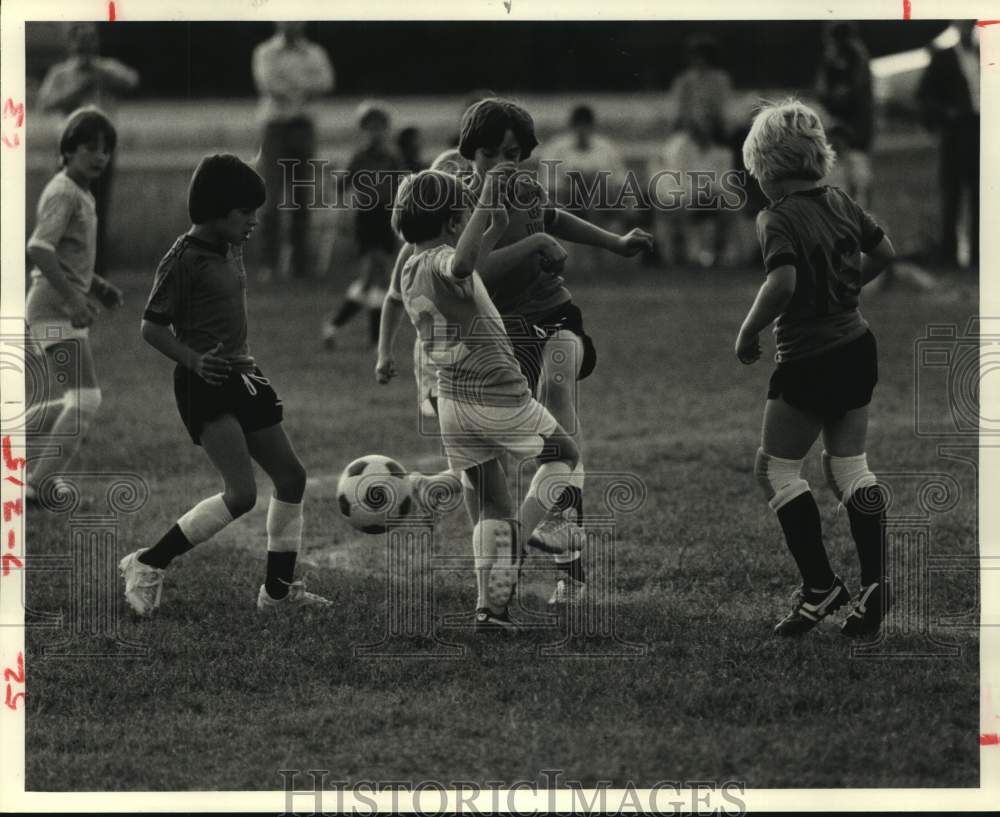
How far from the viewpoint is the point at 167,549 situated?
5945 mm

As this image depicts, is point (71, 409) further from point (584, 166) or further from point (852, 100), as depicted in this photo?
point (852, 100)

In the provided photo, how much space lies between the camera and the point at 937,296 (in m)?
13.9

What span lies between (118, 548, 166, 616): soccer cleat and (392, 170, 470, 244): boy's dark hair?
160cm

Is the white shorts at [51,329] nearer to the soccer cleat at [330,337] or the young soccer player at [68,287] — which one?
the young soccer player at [68,287]

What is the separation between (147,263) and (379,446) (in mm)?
9139

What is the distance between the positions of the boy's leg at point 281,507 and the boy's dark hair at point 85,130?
1.85 metres

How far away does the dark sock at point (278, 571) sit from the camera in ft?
19.6

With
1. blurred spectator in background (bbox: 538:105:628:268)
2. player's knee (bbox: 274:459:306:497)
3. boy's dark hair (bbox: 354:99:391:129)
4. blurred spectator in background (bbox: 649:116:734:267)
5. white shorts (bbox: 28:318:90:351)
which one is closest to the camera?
player's knee (bbox: 274:459:306:497)

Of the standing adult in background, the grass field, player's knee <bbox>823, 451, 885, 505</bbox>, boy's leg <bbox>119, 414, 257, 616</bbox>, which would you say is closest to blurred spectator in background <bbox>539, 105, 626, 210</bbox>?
the standing adult in background

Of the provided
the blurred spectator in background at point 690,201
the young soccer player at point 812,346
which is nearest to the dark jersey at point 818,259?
the young soccer player at point 812,346

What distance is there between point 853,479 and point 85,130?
3.54 m

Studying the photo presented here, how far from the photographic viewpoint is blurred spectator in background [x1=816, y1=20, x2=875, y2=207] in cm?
1538

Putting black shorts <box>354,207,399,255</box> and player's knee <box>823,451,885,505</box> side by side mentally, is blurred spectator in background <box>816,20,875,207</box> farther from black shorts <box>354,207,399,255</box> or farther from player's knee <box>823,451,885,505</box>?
player's knee <box>823,451,885,505</box>

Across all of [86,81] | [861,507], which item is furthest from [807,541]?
[86,81]
